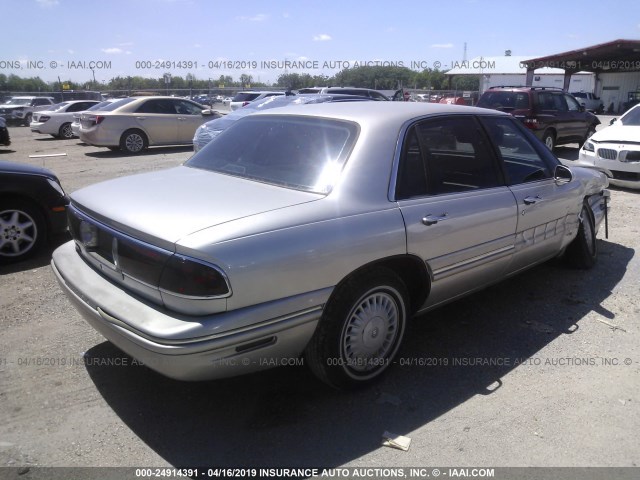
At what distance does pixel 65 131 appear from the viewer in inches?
730

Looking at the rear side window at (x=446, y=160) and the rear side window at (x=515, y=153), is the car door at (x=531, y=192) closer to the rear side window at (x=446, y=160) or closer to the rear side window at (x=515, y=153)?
the rear side window at (x=515, y=153)

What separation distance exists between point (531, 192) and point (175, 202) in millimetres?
2730

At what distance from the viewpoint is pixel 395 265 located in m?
3.11

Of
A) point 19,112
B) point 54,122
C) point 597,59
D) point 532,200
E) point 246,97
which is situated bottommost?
point 532,200

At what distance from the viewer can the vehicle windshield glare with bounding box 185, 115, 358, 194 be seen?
300 cm

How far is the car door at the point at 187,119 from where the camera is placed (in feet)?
48.1

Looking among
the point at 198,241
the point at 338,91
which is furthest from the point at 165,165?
the point at 198,241

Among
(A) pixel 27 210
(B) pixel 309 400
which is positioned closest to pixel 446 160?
(B) pixel 309 400

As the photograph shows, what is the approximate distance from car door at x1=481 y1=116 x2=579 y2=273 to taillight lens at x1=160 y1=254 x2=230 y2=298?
2476 millimetres

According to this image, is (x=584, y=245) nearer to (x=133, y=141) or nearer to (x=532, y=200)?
(x=532, y=200)

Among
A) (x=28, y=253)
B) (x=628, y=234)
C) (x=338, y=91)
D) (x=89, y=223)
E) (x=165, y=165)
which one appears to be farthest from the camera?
(x=338, y=91)

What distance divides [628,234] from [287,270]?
18.9 feet

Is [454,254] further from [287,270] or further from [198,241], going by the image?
[198,241]

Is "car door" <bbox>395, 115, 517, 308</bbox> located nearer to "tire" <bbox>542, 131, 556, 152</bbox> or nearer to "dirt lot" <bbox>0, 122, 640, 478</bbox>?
"dirt lot" <bbox>0, 122, 640, 478</bbox>
